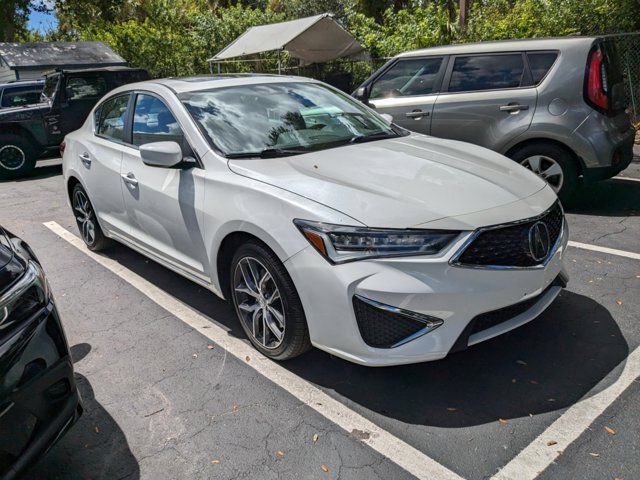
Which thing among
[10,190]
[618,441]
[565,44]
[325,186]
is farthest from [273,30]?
[618,441]

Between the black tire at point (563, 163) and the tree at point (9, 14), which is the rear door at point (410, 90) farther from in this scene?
the tree at point (9, 14)

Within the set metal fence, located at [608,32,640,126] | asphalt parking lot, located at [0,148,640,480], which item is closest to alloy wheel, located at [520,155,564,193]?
asphalt parking lot, located at [0,148,640,480]

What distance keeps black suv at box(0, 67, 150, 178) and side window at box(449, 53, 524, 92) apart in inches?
297

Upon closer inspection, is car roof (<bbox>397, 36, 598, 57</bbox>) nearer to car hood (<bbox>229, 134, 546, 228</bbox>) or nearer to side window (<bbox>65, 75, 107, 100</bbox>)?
car hood (<bbox>229, 134, 546, 228</bbox>)

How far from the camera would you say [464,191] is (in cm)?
291

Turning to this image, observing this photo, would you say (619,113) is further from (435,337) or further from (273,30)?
(273,30)

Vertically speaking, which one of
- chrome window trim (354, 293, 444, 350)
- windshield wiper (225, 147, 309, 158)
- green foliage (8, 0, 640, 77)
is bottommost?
chrome window trim (354, 293, 444, 350)

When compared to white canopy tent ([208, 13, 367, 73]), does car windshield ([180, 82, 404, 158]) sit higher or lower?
lower

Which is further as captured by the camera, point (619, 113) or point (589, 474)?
point (619, 113)

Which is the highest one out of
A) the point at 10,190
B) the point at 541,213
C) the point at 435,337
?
the point at 541,213

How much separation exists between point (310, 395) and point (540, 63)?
A: 454 centimetres

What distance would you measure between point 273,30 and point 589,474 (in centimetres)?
1503

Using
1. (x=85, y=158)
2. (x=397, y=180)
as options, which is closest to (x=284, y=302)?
(x=397, y=180)

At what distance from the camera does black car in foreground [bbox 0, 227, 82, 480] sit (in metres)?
1.91
